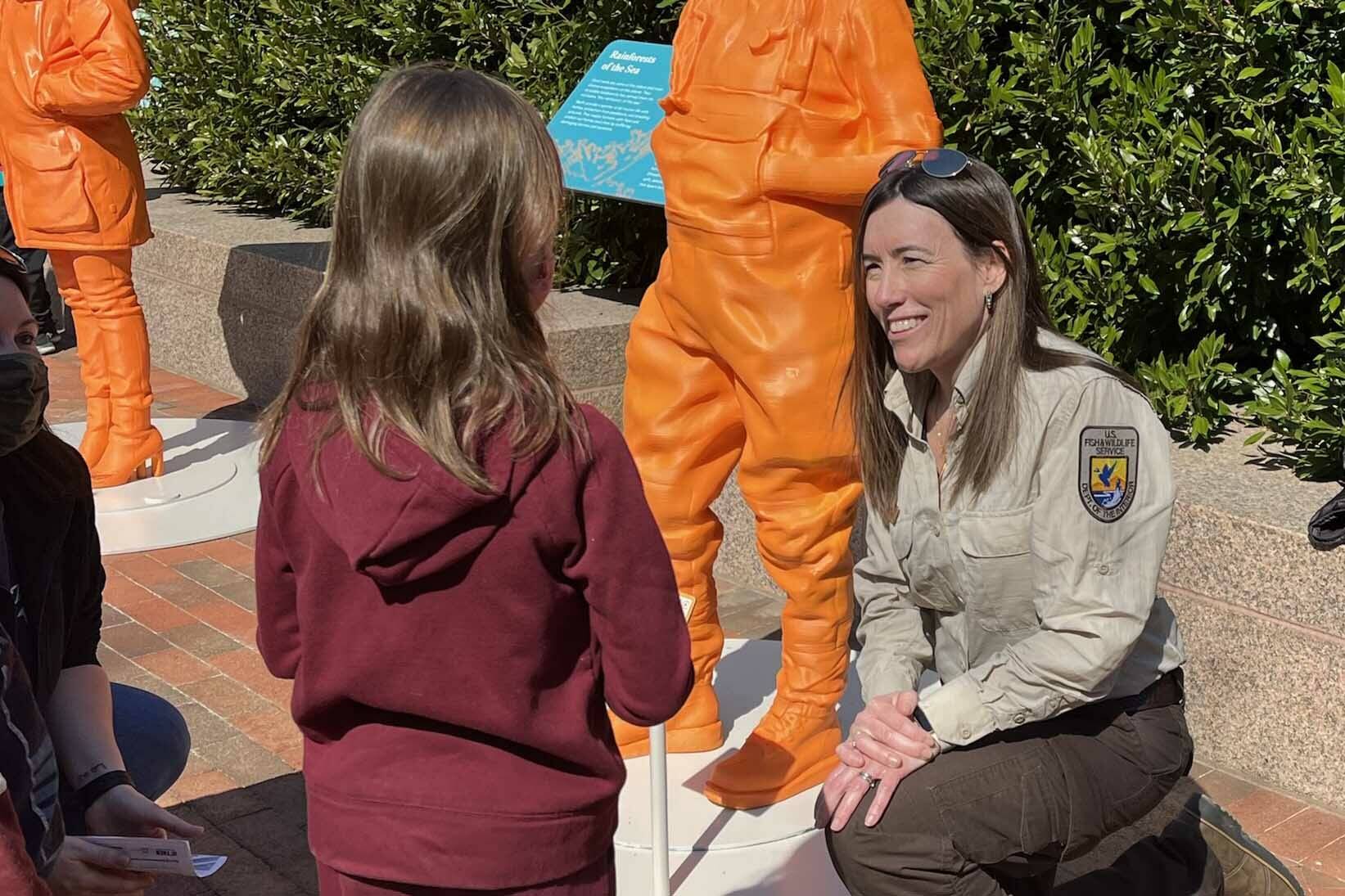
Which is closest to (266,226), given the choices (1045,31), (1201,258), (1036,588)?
(1045,31)

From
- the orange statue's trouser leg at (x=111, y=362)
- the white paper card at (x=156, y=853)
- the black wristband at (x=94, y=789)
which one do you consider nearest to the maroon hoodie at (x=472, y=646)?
the white paper card at (x=156, y=853)

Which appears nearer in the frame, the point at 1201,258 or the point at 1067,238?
the point at 1201,258

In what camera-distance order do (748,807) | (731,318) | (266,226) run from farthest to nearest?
(266,226)
(748,807)
(731,318)

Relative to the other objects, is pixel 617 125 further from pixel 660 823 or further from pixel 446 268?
pixel 446 268

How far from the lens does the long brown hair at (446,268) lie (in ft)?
6.19

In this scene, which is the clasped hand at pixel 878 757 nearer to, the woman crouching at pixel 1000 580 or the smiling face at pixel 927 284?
the woman crouching at pixel 1000 580

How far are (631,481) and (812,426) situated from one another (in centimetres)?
157

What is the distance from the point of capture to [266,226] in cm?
849

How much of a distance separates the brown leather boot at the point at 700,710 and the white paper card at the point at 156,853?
1.81 metres

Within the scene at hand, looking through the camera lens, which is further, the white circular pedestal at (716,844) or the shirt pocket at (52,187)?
the shirt pocket at (52,187)

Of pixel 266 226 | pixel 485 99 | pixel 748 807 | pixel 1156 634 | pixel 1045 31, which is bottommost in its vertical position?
pixel 266 226

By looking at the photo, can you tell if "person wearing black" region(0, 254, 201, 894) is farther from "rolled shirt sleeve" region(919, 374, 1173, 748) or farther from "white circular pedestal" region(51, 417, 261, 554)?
"white circular pedestal" region(51, 417, 261, 554)

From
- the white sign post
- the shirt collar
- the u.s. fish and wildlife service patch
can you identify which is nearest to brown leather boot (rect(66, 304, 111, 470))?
the white sign post

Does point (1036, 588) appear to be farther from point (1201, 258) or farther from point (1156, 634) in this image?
point (1201, 258)
